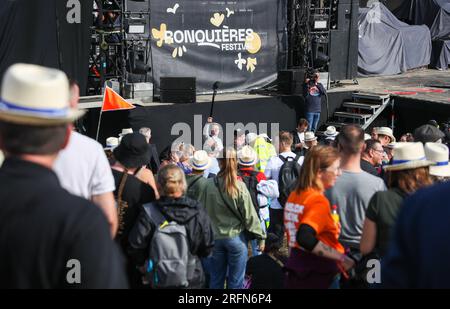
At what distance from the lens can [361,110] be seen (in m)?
15.6

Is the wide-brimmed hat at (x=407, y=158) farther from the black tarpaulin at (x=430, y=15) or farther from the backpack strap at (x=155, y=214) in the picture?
the black tarpaulin at (x=430, y=15)

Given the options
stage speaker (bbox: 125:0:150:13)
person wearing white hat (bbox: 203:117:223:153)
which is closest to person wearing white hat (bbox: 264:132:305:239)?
person wearing white hat (bbox: 203:117:223:153)

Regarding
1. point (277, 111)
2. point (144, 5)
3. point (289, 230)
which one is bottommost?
point (277, 111)

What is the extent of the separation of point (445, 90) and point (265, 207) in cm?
1109

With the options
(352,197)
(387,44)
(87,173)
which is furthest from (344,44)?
(87,173)

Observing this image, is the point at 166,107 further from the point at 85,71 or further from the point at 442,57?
the point at 442,57

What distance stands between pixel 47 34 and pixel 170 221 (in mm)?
8878

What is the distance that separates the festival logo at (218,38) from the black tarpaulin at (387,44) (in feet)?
16.0

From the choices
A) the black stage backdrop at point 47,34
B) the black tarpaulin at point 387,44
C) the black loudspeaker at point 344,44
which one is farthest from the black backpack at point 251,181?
the black tarpaulin at point 387,44

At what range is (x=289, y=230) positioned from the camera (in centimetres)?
430

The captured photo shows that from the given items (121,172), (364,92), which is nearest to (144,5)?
(364,92)

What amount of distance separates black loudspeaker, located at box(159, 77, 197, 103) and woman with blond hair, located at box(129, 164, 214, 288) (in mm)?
9247

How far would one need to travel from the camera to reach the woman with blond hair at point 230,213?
5281mm

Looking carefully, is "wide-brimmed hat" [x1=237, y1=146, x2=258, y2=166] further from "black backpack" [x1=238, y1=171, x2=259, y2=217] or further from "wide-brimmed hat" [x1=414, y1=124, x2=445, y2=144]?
"wide-brimmed hat" [x1=414, y1=124, x2=445, y2=144]
